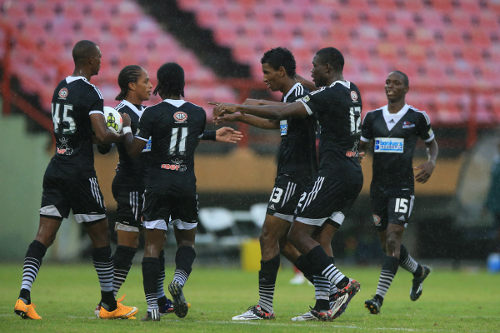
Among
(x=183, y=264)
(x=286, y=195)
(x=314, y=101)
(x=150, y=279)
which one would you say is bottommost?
(x=150, y=279)

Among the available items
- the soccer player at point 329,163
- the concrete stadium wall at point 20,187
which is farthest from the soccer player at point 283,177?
the concrete stadium wall at point 20,187

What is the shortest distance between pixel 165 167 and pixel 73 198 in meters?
0.82

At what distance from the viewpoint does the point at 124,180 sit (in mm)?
7336

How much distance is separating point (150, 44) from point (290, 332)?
44.9 ft

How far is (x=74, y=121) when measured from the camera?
22.1ft

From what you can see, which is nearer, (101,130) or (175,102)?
(101,130)

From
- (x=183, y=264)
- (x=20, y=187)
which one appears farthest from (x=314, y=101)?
(x=20, y=187)

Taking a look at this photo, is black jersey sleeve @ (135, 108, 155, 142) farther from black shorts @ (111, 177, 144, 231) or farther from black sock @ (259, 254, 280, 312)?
black sock @ (259, 254, 280, 312)

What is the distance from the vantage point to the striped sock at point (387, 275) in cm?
774

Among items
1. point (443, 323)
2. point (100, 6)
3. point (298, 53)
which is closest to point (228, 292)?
point (443, 323)

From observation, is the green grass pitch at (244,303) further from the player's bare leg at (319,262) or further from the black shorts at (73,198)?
the black shorts at (73,198)

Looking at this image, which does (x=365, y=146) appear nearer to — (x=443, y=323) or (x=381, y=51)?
(x=443, y=323)

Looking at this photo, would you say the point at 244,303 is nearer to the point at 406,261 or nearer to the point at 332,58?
the point at 406,261

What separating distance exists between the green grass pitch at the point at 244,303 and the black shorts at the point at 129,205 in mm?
857
